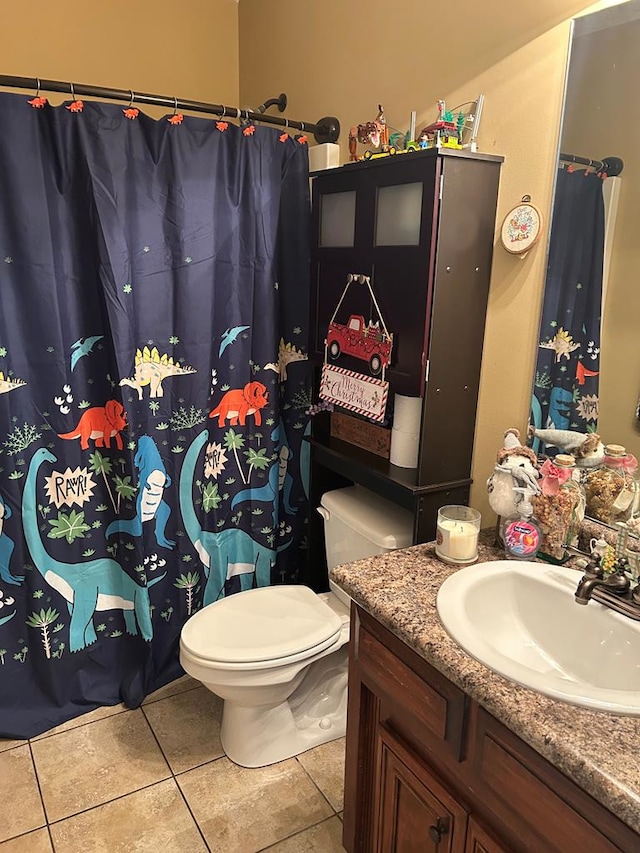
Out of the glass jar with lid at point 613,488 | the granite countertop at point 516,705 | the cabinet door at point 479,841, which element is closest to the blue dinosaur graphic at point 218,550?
the granite countertop at point 516,705

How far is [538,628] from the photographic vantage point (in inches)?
53.4

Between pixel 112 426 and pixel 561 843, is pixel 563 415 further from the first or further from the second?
pixel 112 426

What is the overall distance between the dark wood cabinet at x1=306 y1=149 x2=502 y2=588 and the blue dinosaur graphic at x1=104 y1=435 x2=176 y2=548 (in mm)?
639

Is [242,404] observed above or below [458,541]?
above

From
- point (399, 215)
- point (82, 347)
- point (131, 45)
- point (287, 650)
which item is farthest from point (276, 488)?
point (131, 45)

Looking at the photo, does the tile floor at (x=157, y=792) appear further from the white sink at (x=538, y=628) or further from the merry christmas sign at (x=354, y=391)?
the merry christmas sign at (x=354, y=391)

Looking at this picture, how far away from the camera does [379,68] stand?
1956 millimetres

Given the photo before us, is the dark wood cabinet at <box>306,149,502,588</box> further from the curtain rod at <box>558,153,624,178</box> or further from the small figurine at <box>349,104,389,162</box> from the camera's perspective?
the curtain rod at <box>558,153,624,178</box>

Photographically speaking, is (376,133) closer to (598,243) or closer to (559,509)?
(598,243)

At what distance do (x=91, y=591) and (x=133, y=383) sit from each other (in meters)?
0.73

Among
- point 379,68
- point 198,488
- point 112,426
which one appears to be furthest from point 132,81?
point 198,488

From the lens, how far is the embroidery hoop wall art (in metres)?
1.56

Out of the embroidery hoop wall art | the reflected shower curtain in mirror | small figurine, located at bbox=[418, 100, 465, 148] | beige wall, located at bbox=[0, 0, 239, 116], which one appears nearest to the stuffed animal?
the reflected shower curtain in mirror

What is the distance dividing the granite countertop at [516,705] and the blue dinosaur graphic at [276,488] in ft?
2.96
